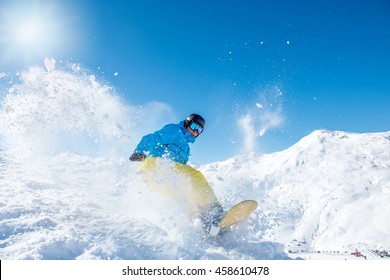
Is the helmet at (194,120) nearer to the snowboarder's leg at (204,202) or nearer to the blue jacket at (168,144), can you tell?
the blue jacket at (168,144)

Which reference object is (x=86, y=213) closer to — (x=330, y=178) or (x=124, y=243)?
(x=124, y=243)

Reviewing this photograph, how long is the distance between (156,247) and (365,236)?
97.4 metres

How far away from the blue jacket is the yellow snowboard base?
2.07m

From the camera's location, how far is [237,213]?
5.43m

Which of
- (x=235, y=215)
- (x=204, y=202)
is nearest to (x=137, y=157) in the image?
(x=204, y=202)

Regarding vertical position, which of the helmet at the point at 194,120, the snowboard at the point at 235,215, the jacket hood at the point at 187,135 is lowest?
the snowboard at the point at 235,215

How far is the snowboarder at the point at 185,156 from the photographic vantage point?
585 centimetres

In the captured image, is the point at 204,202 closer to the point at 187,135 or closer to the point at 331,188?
the point at 187,135

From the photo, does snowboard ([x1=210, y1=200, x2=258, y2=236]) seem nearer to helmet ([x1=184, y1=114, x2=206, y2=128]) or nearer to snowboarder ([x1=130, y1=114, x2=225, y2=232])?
snowboarder ([x1=130, y1=114, x2=225, y2=232])

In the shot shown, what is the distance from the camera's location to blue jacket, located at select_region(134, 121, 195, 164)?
23.1 ft

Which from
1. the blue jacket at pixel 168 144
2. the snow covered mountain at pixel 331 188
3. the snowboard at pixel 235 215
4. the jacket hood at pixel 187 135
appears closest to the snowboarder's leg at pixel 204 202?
the snowboard at pixel 235 215

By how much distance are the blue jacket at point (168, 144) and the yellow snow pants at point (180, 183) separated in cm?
21
